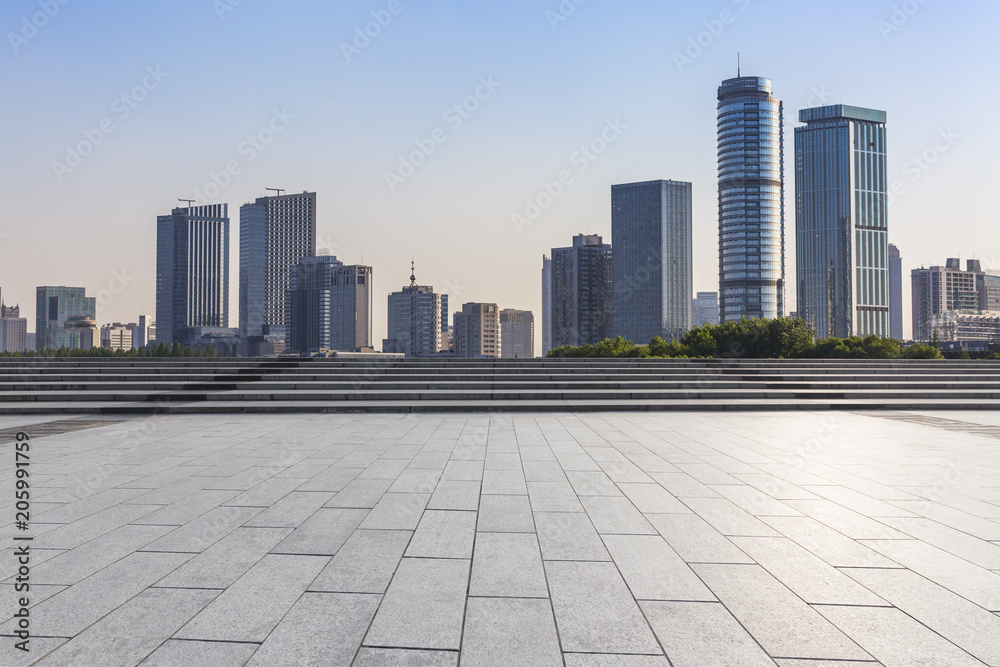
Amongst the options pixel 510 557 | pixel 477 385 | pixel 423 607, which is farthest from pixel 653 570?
pixel 477 385

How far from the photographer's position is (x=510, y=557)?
16.5 ft

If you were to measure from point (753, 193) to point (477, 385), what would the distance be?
176m

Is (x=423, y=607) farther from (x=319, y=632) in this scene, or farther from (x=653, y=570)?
(x=653, y=570)

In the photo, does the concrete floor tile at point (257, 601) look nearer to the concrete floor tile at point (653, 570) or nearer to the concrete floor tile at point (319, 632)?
the concrete floor tile at point (319, 632)

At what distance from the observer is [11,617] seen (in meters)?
3.85

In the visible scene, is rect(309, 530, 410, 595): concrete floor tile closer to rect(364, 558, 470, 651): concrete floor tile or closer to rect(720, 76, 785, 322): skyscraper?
rect(364, 558, 470, 651): concrete floor tile

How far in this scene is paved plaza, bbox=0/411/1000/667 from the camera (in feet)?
11.5

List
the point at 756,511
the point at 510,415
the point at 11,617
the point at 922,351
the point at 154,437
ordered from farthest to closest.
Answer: the point at 922,351 → the point at 510,415 → the point at 154,437 → the point at 756,511 → the point at 11,617

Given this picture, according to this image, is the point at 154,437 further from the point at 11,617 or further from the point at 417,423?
the point at 11,617

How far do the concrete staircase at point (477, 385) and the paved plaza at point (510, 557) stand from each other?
6.41 m

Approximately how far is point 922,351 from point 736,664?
4791 cm

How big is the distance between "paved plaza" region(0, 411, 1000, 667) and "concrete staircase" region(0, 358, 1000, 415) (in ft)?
21.0

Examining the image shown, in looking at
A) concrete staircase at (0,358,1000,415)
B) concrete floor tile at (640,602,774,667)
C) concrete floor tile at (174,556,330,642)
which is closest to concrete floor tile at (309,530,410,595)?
concrete floor tile at (174,556,330,642)

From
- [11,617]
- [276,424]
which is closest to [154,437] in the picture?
[276,424]
